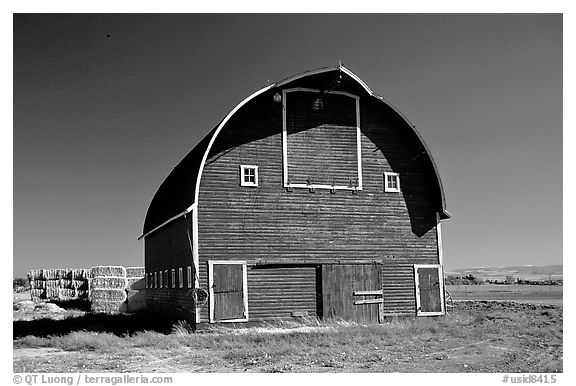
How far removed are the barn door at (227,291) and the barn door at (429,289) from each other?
230 inches

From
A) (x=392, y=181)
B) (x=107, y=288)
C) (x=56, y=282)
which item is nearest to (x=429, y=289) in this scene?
(x=392, y=181)

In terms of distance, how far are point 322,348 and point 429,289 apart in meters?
6.88

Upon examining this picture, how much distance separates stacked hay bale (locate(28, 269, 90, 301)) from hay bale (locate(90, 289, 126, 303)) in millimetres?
3835

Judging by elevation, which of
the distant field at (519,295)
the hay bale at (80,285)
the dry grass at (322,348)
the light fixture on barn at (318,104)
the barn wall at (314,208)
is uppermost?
the light fixture on barn at (318,104)

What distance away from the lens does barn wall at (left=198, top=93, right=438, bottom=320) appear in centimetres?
1980

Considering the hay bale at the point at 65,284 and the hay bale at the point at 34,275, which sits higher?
the hay bale at the point at 34,275

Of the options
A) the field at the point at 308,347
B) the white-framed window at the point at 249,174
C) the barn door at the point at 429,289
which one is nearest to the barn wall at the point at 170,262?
the field at the point at 308,347

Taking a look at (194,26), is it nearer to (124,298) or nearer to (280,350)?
(280,350)

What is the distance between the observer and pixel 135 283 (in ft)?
103

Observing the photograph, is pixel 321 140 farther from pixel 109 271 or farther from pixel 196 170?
pixel 109 271

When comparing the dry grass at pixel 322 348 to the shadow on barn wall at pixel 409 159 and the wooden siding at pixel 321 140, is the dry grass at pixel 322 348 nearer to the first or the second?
the shadow on barn wall at pixel 409 159

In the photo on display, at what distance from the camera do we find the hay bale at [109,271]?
103 ft

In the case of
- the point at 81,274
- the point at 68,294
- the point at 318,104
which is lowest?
the point at 68,294
